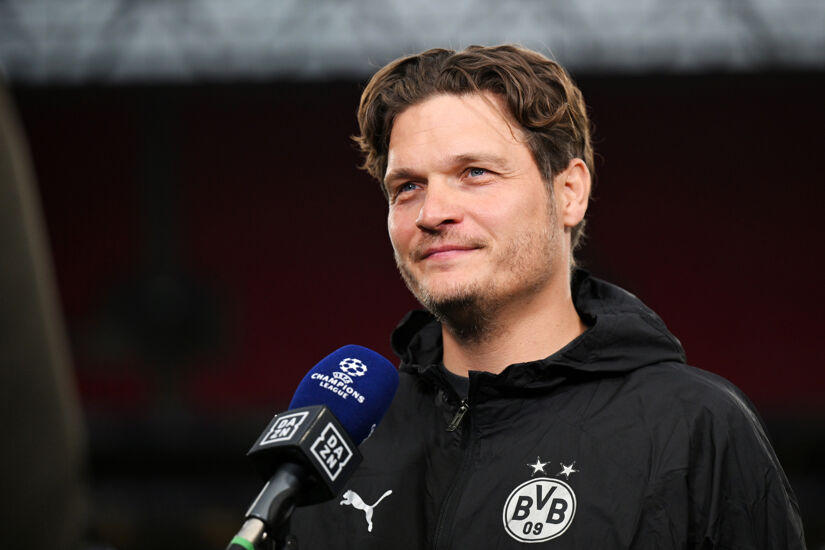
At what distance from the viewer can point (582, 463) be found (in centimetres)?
163

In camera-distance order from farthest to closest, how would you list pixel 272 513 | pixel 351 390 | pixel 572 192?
pixel 572 192 < pixel 351 390 < pixel 272 513

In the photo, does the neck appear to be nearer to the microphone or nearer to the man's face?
the man's face

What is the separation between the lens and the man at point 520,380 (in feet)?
5.12

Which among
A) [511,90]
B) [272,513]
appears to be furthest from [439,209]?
[272,513]

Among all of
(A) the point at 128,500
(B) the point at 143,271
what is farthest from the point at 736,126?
(A) the point at 128,500

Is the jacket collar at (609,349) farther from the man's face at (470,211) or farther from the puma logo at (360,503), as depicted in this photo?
the puma logo at (360,503)

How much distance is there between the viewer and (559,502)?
160 cm

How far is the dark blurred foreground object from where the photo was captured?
50 cm

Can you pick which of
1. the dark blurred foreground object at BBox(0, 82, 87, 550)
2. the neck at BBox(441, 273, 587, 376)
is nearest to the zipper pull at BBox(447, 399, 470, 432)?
the neck at BBox(441, 273, 587, 376)

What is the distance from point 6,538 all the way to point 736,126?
951 cm

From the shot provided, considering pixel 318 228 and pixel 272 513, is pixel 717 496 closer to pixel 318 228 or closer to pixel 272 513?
pixel 272 513

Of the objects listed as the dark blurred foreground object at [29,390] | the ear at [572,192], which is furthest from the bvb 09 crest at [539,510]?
the dark blurred foreground object at [29,390]

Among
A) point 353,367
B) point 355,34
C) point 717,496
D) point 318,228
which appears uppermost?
point 355,34

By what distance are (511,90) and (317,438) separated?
906 millimetres
